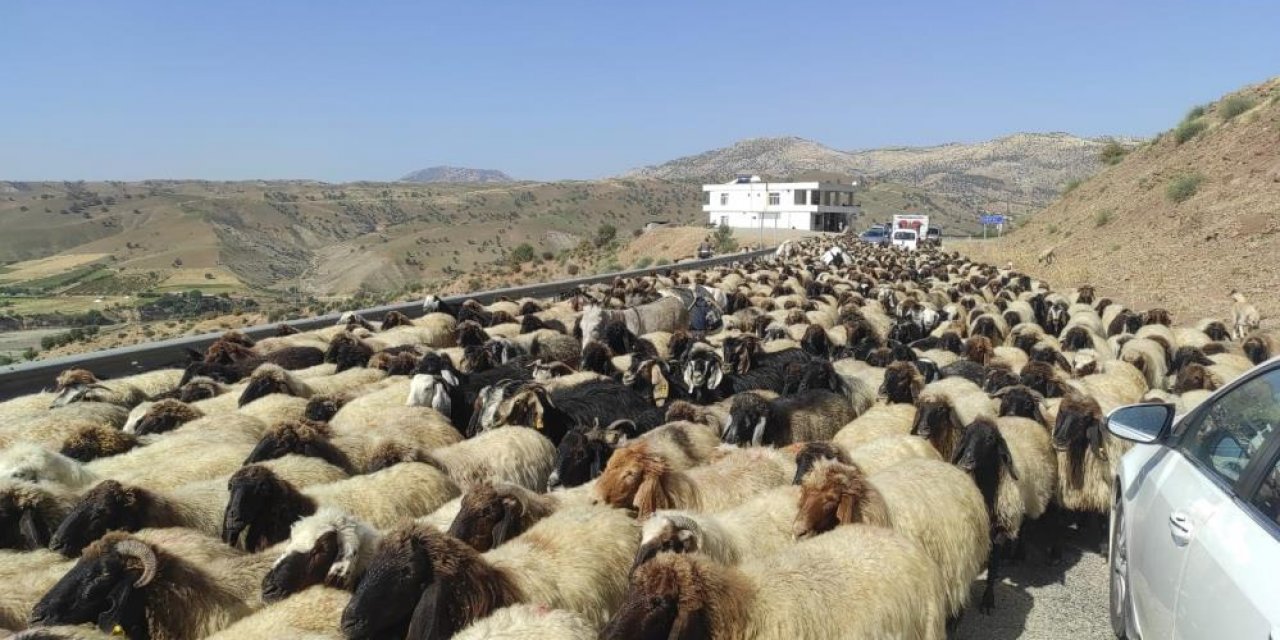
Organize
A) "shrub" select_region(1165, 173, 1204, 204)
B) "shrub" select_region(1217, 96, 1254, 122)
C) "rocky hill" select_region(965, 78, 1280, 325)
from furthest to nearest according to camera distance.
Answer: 1. "shrub" select_region(1217, 96, 1254, 122)
2. "shrub" select_region(1165, 173, 1204, 204)
3. "rocky hill" select_region(965, 78, 1280, 325)

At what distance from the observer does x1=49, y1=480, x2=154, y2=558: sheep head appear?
15.9 feet

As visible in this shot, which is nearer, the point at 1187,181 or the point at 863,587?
the point at 863,587

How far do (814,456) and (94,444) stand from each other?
20.7ft

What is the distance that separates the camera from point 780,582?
13.1 feet

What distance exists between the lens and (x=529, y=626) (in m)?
3.43

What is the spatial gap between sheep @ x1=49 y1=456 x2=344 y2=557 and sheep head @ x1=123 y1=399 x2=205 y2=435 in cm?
235

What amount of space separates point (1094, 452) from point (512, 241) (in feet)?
329

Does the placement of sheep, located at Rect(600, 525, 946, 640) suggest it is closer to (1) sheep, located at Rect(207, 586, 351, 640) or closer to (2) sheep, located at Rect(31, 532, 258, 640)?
(1) sheep, located at Rect(207, 586, 351, 640)

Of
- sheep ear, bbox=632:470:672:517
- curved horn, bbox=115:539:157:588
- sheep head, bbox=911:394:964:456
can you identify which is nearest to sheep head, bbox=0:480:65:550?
curved horn, bbox=115:539:157:588

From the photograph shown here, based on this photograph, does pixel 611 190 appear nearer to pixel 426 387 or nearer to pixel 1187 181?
pixel 1187 181

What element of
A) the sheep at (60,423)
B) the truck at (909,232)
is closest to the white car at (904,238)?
the truck at (909,232)

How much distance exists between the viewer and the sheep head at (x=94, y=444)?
6.98 metres

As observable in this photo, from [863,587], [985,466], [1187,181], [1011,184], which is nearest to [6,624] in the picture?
[863,587]

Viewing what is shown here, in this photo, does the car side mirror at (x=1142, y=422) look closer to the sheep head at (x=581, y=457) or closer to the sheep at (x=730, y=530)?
the sheep at (x=730, y=530)
